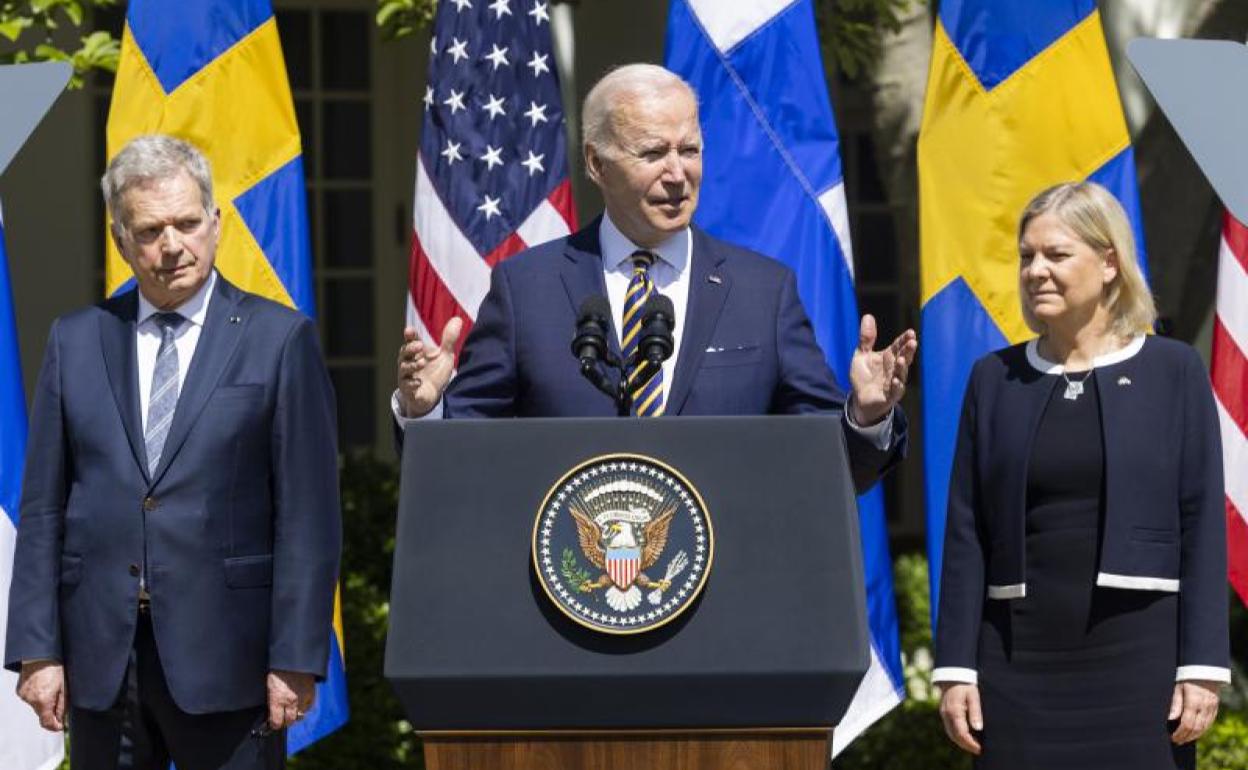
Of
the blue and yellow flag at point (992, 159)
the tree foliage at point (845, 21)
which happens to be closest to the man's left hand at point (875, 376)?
the blue and yellow flag at point (992, 159)

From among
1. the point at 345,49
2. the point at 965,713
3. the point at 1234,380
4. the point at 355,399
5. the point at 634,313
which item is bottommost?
the point at 965,713

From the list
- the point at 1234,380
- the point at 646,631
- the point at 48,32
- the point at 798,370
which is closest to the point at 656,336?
the point at 646,631

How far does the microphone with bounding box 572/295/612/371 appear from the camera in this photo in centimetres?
325

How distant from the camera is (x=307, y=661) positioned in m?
3.94

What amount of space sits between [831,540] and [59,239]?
21.9 ft

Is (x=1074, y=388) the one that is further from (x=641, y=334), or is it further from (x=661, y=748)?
(x=661, y=748)

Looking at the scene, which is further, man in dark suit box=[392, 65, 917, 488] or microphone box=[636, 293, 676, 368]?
man in dark suit box=[392, 65, 917, 488]

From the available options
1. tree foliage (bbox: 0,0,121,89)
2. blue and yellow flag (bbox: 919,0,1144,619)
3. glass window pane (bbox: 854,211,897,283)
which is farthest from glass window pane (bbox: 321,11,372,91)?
blue and yellow flag (bbox: 919,0,1144,619)

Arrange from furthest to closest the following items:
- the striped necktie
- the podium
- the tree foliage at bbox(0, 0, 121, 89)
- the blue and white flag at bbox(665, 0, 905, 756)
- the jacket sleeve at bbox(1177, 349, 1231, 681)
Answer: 1. the tree foliage at bbox(0, 0, 121, 89)
2. the blue and white flag at bbox(665, 0, 905, 756)
3. the jacket sleeve at bbox(1177, 349, 1231, 681)
4. the striped necktie
5. the podium

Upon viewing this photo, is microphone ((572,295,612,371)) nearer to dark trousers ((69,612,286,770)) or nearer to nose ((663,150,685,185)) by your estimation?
nose ((663,150,685,185))

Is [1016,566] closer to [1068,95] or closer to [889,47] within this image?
[1068,95]

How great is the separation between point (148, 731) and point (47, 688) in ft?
0.66

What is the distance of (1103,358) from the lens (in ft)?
13.4

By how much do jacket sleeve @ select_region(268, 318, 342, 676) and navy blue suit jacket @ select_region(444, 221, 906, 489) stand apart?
0.34 m
